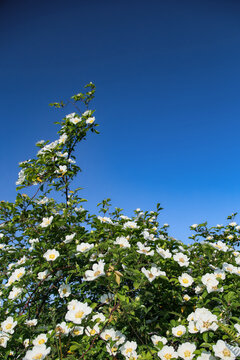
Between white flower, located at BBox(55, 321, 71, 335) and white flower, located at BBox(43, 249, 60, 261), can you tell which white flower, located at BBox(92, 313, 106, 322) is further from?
white flower, located at BBox(43, 249, 60, 261)

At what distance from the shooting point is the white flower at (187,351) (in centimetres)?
129

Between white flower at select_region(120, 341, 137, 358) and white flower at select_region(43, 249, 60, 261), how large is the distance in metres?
0.67

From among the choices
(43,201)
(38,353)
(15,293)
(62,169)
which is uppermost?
(62,169)

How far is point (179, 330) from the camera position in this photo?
142cm

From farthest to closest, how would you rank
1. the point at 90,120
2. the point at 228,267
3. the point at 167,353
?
1. the point at 90,120
2. the point at 228,267
3. the point at 167,353

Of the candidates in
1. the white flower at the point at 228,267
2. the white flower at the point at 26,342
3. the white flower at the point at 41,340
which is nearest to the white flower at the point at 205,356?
the white flower at the point at 228,267

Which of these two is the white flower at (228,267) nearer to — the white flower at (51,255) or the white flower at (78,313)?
the white flower at (78,313)

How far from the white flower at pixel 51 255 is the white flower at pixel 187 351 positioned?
91 centimetres

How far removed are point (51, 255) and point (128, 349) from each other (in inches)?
29.2

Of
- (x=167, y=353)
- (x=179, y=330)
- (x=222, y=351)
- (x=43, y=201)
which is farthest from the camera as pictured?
(x=43, y=201)

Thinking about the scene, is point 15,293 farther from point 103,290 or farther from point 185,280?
point 185,280

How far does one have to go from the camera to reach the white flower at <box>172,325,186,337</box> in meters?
1.40

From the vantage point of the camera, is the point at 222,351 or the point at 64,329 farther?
the point at 64,329

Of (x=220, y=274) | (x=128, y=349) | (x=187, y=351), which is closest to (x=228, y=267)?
(x=220, y=274)
